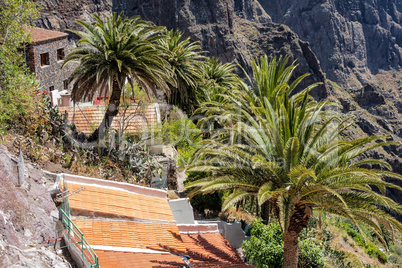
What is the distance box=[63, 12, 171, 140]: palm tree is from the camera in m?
17.1

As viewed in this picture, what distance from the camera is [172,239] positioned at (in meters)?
11.8

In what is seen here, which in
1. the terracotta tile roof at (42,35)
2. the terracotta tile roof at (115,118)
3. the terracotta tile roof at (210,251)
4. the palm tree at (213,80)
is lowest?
the terracotta tile roof at (210,251)

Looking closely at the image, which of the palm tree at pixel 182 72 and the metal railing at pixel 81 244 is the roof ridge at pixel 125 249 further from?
the palm tree at pixel 182 72

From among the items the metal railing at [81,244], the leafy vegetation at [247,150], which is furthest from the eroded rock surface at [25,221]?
the leafy vegetation at [247,150]

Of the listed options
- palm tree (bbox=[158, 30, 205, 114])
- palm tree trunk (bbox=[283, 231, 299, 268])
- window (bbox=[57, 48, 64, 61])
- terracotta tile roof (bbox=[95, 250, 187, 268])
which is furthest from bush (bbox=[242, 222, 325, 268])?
window (bbox=[57, 48, 64, 61])

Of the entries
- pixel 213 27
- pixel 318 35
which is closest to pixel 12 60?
pixel 213 27

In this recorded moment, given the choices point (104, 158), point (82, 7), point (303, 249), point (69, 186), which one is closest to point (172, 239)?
point (69, 186)

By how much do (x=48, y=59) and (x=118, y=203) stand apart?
19.2 m

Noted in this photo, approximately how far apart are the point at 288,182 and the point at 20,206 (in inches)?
256

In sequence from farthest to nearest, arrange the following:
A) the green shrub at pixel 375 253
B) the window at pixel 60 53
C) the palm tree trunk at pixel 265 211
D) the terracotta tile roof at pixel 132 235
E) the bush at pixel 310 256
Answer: the window at pixel 60 53 → the green shrub at pixel 375 253 → the palm tree trunk at pixel 265 211 → the bush at pixel 310 256 → the terracotta tile roof at pixel 132 235

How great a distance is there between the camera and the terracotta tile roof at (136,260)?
920cm

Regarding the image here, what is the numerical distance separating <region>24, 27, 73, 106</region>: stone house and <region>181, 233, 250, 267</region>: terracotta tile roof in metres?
14.9

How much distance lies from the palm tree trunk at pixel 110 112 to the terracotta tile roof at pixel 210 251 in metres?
7.39

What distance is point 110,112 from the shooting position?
18.3m
